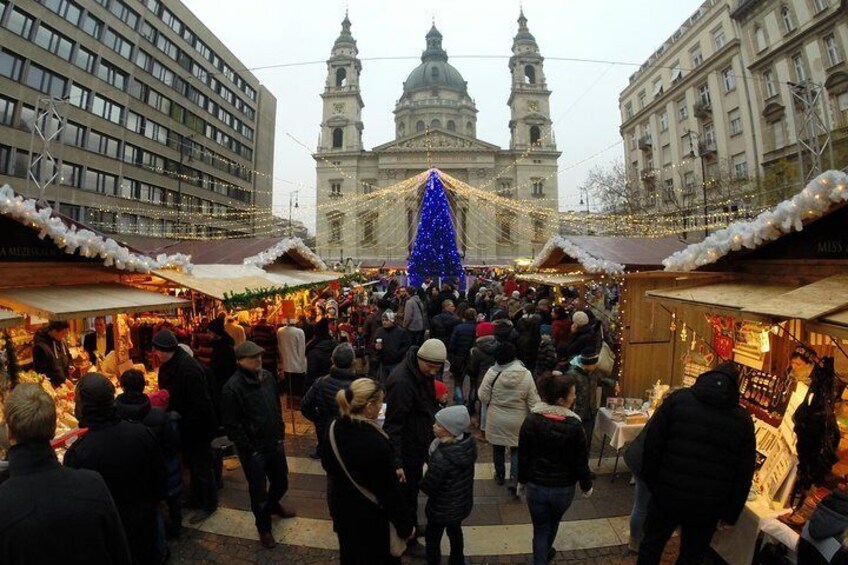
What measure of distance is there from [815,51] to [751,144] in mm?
5308

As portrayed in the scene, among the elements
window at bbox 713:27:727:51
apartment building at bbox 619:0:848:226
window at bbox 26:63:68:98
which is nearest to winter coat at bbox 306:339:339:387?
apartment building at bbox 619:0:848:226

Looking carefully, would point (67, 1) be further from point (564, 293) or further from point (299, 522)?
point (299, 522)

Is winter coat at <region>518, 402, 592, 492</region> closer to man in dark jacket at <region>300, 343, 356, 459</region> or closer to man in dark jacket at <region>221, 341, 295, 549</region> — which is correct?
man in dark jacket at <region>300, 343, 356, 459</region>

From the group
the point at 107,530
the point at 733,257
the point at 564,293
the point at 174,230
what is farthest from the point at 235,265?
the point at 174,230

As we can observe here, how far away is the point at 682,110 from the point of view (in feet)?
106

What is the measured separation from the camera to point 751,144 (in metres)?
25.7

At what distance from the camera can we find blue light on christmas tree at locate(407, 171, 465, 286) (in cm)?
1786

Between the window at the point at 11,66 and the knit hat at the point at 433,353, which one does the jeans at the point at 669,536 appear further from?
the window at the point at 11,66

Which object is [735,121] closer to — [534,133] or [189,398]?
[534,133]

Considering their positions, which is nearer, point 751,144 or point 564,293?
point 564,293

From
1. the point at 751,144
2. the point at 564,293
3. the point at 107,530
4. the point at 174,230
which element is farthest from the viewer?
the point at 174,230

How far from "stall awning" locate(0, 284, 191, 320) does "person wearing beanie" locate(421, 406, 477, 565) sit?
4107 mm

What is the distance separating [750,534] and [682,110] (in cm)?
3565

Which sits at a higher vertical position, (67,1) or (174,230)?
(67,1)
